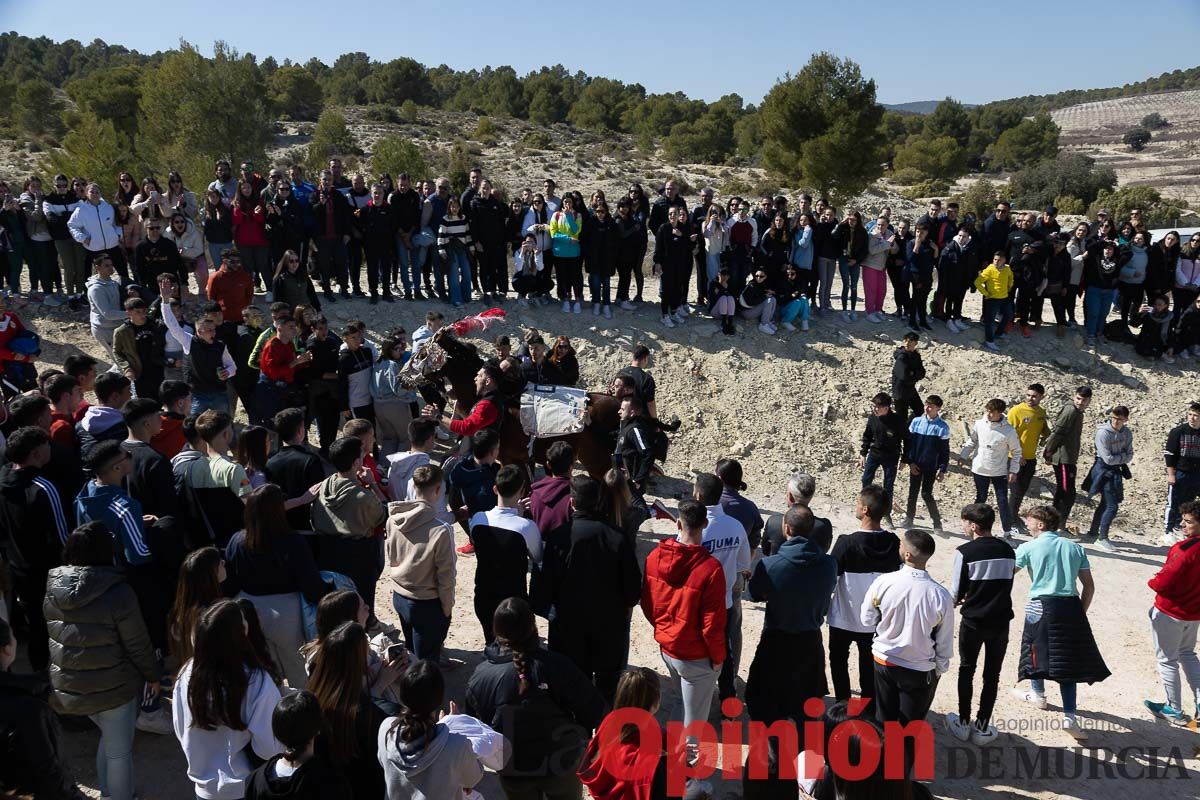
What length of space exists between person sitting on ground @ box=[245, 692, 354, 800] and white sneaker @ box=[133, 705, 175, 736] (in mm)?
2499

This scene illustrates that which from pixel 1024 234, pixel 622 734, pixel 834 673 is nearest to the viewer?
pixel 622 734

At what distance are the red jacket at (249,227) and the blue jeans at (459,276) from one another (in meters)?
2.73

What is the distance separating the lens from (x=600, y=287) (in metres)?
13.9

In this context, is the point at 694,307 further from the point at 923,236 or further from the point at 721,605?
the point at 721,605

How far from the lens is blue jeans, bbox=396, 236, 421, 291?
42.7ft

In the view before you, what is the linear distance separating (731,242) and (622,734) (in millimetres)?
10815

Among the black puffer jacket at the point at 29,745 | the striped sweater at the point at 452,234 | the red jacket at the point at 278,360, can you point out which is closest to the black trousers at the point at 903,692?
the black puffer jacket at the point at 29,745

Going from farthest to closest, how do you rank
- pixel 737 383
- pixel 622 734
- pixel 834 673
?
1. pixel 737 383
2. pixel 834 673
3. pixel 622 734

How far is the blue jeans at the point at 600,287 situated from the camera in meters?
13.6

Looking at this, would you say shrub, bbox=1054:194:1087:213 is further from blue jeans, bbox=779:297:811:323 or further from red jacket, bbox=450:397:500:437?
red jacket, bbox=450:397:500:437

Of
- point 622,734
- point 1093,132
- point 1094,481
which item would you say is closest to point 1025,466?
point 1094,481

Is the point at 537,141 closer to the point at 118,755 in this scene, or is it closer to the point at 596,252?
the point at 596,252

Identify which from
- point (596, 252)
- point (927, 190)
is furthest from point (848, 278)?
point (927, 190)

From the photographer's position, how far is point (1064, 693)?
6121 millimetres
